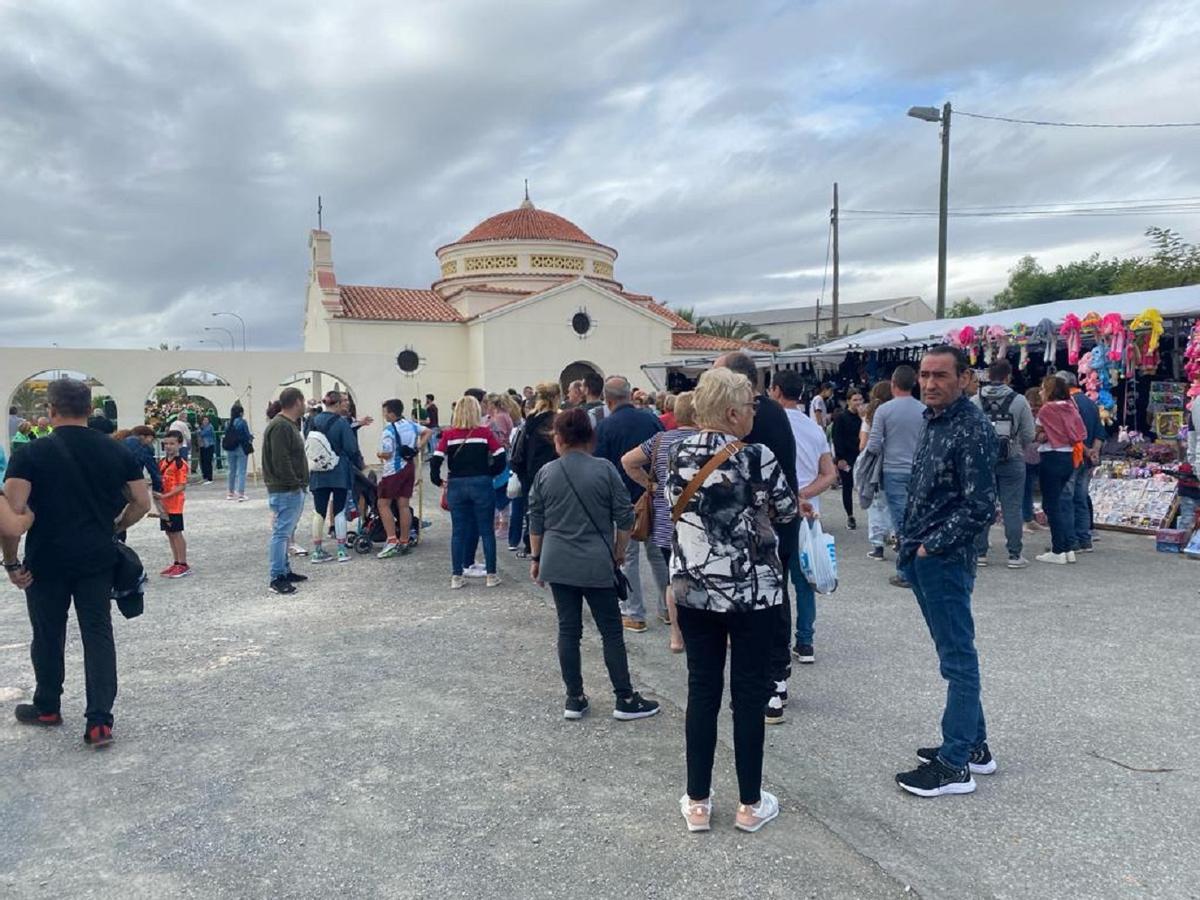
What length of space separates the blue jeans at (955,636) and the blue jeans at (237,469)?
13458 mm

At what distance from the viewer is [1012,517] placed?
25.8ft

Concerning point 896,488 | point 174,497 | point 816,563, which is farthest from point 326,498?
point 816,563

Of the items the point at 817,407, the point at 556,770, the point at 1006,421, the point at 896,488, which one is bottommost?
the point at 556,770

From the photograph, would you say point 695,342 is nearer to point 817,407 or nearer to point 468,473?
point 817,407

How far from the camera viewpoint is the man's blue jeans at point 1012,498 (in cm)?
781

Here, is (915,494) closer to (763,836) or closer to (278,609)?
(763,836)

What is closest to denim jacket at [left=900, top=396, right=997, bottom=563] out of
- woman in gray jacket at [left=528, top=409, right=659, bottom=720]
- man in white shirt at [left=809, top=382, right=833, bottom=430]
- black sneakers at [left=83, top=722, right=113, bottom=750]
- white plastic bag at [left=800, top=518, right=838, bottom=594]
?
white plastic bag at [left=800, top=518, right=838, bottom=594]

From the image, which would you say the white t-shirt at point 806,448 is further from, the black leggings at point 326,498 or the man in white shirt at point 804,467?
the black leggings at point 326,498

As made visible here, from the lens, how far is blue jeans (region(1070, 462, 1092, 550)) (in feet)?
27.8

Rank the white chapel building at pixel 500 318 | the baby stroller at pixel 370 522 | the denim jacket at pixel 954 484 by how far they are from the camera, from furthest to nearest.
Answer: the white chapel building at pixel 500 318, the baby stroller at pixel 370 522, the denim jacket at pixel 954 484

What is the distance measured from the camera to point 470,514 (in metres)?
7.41

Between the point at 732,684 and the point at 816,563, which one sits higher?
the point at 816,563

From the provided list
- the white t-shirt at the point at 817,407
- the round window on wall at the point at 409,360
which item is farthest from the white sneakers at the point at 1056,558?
the round window on wall at the point at 409,360

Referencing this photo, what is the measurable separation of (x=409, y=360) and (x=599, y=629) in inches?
1060
